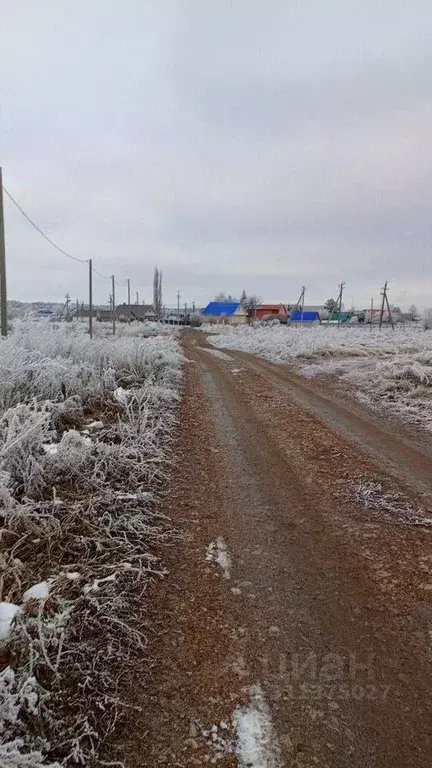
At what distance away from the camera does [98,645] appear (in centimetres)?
223

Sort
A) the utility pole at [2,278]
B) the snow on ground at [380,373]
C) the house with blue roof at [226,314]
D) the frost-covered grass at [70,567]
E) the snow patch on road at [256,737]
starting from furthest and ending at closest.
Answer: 1. the house with blue roof at [226,314]
2. the utility pole at [2,278]
3. the snow on ground at [380,373]
4. the frost-covered grass at [70,567]
5. the snow patch on road at [256,737]

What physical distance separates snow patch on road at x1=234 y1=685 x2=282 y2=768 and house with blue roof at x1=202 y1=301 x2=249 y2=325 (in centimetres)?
7300

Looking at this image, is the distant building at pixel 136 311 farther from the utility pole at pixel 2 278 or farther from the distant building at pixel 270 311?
the utility pole at pixel 2 278

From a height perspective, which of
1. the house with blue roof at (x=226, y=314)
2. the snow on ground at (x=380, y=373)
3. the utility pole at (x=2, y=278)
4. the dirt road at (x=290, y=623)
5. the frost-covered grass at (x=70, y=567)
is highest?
the house with blue roof at (x=226, y=314)

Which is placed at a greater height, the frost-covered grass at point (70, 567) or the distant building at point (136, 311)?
the distant building at point (136, 311)

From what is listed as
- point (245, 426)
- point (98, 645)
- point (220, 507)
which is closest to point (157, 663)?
point (98, 645)

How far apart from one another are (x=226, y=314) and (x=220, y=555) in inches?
3083

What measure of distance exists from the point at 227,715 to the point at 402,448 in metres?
5.02

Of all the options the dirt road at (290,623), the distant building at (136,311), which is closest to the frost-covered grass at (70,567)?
the dirt road at (290,623)

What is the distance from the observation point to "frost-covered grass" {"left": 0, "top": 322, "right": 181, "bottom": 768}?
1.80 metres

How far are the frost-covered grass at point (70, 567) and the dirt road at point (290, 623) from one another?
0.20m

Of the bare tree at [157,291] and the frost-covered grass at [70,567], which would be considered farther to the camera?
the bare tree at [157,291]

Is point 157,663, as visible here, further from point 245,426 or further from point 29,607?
point 245,426

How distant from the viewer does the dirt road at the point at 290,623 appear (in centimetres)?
178
